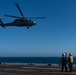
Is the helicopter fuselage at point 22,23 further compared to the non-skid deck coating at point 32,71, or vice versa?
the helicopter fuselage at point 22,23

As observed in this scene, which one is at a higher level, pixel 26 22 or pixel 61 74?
pixel 26 22

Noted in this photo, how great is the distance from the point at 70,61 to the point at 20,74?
21.0ft

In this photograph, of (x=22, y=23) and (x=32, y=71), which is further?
(x=22, y=23)

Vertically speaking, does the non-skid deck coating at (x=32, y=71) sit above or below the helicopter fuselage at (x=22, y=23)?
below

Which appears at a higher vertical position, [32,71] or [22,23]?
[22,23]

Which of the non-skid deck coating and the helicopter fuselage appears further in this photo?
the helicopter fuselage

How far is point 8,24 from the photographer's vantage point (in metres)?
61.4

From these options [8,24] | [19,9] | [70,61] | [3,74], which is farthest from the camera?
[8,24]

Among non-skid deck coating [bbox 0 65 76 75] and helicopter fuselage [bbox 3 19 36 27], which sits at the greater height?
helicopter fuselage [bbox 3 19 36 27]

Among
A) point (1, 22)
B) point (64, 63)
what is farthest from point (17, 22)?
point (64, 63)

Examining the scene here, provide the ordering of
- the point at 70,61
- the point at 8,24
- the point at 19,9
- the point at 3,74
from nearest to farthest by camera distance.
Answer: the point at 3,74 < the point at 70,61 < the point at 19,9 < the point at 8,24

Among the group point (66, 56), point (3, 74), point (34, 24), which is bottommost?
point (3, 74)

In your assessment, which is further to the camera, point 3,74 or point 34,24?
point 34,24

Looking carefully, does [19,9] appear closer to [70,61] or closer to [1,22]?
[1,22]
